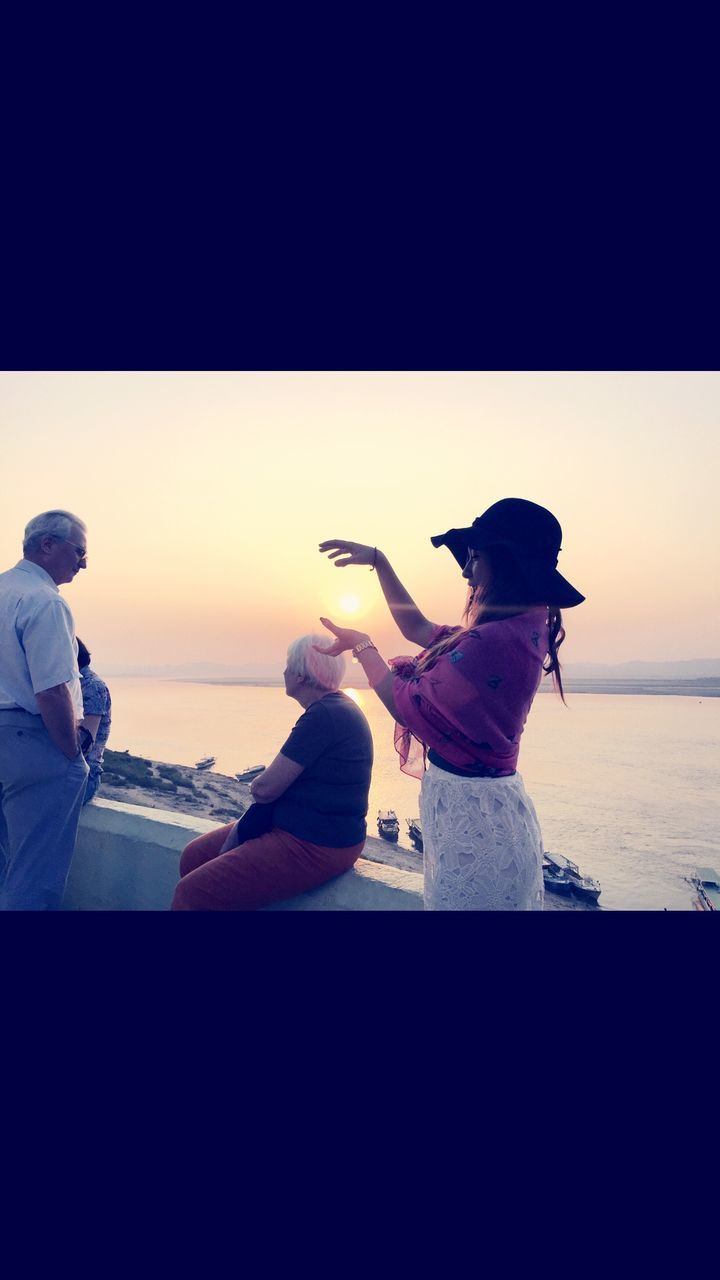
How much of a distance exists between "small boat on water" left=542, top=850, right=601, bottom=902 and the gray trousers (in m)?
8.95


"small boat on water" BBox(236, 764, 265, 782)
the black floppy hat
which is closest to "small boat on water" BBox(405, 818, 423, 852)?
"small boat on water" BBox(236, 764, 265, 782)

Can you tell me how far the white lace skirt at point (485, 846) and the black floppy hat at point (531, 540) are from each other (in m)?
0.54

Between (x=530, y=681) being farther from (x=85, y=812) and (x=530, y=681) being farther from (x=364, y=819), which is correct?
(x=85, y=812)

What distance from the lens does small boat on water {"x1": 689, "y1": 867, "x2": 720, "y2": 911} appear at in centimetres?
1155

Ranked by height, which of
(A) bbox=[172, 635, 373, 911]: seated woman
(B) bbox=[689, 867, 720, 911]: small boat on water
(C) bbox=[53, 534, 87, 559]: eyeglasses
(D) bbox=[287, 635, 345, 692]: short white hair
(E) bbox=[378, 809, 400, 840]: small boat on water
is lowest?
(B) bbox=[689, 867, 720, 911]: small boat on water

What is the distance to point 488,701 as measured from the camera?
1862mm

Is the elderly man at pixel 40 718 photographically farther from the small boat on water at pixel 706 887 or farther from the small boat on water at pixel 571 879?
the small boat on water at pixel 706 887

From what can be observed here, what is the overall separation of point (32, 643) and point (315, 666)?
93 centimetres

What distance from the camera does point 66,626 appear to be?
2.37 m

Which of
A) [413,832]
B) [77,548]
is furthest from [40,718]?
[413,832]

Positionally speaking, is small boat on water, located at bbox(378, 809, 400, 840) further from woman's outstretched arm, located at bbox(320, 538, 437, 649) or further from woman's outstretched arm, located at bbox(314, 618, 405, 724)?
woman's outstretched arm, located at bbox(314, 618, 405, 724)

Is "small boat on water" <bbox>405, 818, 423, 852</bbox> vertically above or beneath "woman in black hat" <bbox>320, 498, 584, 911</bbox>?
beneath

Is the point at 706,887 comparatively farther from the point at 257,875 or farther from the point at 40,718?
the point at 40,718

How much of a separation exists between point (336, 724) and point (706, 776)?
21583 mm
